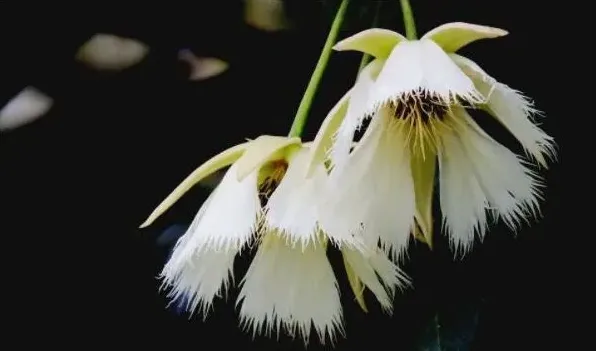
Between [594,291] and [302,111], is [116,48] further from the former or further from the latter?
[594,291]

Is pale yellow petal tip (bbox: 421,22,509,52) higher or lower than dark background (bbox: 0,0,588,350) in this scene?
higher

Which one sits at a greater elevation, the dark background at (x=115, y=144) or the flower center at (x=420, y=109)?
the flower center at (x=420, y=109)

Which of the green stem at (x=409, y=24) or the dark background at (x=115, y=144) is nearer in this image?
the green stem at (x=409, y=24)

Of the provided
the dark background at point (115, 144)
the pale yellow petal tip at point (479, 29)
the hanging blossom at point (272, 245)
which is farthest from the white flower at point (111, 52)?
the pale yellow petal tip at point (479, 29)

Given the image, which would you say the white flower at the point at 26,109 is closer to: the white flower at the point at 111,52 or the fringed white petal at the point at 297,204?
the white flower at the point at 111,52

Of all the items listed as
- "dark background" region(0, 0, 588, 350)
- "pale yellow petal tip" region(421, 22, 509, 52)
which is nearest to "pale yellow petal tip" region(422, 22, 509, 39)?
"pale yellow petal tip" region(421, 22, 509, 52)

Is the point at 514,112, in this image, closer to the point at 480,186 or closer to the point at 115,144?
the point at 480,186

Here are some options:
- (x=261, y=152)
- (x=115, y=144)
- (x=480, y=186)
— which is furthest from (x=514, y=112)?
(x=115, y=144)

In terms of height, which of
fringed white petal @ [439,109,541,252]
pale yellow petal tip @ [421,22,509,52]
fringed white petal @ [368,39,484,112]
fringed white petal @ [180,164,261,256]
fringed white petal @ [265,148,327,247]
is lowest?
fringed white petal @ [180,164,261,256]

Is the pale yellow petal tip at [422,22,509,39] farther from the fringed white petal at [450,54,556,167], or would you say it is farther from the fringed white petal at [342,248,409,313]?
the fringed white petal at [342,248,409,313]

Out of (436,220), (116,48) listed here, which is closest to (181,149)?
(116,48)
